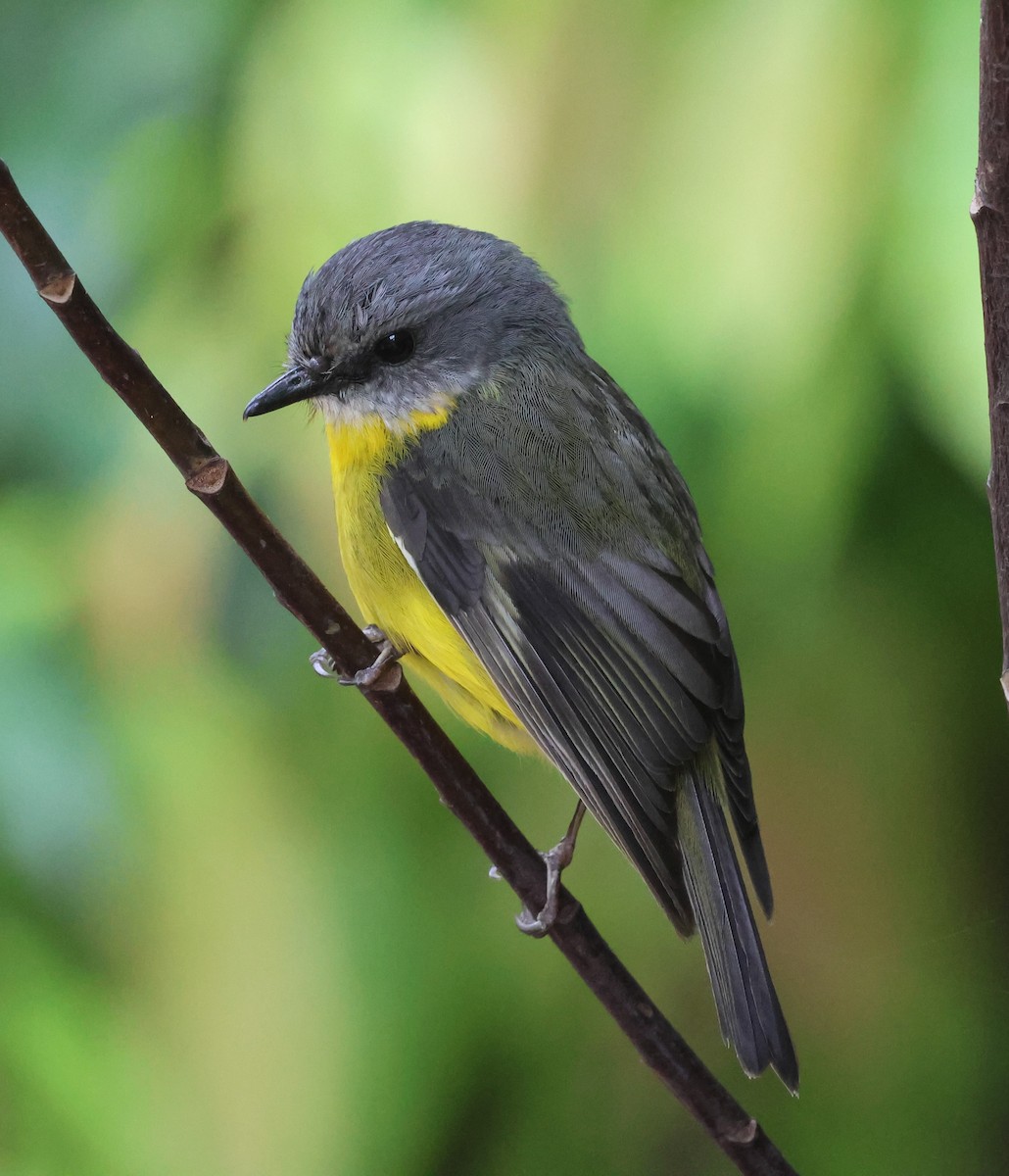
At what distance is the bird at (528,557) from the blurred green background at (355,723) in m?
0.26

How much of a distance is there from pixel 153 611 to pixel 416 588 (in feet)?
1.64

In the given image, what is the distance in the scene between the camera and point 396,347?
1.25m

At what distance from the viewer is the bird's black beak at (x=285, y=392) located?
116 cm

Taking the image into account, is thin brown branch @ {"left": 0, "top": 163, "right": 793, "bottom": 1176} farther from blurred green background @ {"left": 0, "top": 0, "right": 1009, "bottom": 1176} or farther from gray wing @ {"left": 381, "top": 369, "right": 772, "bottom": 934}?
blurred green background @ {"left": 0, "top": 0, "right": 1009, "bottom": 1176}

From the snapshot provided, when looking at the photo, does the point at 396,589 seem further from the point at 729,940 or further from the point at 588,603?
the point at 729,940

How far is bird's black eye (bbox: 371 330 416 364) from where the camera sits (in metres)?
1.24

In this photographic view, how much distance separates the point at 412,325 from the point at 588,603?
317 millimetres

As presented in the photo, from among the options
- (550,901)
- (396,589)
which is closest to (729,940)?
(550,901)

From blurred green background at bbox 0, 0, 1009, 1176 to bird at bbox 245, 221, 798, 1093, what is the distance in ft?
0.87

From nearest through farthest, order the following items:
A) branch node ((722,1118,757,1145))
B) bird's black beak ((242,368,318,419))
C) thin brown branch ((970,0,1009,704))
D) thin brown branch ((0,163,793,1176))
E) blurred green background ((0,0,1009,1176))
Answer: thin brown branch ((970,0,1009,704)) < thin brown branch ((0,163,793,1176)) < branch node ((722,1118,757,1145)) < bird's black beak ((242,368,318,419)) < blurred green background ((0,0,1009,1176))

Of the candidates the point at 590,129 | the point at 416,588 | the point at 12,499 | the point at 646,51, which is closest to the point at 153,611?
the point at 12,499

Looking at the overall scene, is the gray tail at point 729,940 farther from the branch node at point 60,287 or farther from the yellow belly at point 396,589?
the branch node at point 60,287

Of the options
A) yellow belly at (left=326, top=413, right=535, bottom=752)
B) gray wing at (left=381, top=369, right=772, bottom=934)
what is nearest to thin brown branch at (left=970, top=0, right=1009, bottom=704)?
gray wing at (left=381, top=369, right=772, bottom=934)

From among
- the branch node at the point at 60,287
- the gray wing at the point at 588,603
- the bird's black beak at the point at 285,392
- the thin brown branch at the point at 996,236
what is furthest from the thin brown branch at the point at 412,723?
the thin brown branch at the point at 996,236
